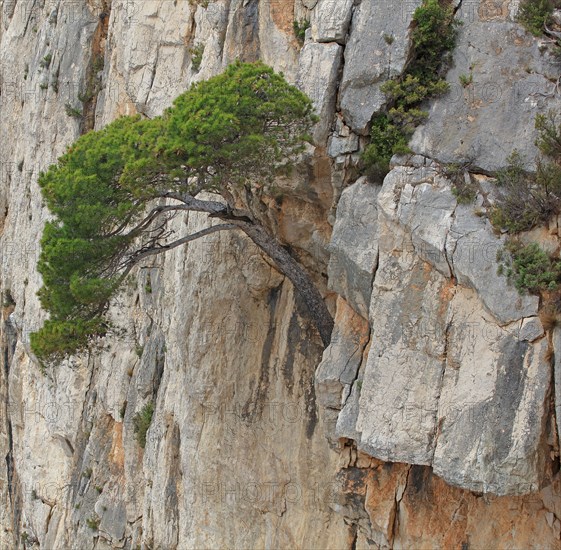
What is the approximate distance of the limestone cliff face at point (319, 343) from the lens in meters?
11.9

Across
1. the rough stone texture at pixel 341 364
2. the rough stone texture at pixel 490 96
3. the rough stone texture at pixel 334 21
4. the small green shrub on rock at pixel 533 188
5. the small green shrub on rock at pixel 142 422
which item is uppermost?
A: the rough stone texture at pixel 334 21

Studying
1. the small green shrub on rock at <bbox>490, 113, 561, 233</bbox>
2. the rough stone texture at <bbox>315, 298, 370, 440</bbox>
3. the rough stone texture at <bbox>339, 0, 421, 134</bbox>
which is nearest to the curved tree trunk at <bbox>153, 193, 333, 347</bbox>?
the rough stone texture at <bbox>315, 298, 370, 440</bbox>

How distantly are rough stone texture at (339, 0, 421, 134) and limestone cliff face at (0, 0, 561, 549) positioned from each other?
0.12 ft

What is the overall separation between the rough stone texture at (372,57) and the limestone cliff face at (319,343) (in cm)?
4

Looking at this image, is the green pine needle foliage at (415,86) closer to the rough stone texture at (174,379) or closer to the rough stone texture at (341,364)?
the rough stone texture at (174,379)

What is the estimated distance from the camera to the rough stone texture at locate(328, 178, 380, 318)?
13328mm

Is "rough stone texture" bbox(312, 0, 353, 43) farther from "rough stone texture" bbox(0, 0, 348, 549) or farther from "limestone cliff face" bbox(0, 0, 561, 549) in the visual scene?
"rough stone texture" bbox(0, 0, 348, 549)

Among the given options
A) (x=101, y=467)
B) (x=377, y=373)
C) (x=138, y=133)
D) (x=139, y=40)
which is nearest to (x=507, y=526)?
(x=377, y=373)

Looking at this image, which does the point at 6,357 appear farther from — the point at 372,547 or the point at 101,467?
the point at 372,547

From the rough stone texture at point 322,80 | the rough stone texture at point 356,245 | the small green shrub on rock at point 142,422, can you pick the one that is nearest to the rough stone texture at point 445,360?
the rough stone texture at point 356,245

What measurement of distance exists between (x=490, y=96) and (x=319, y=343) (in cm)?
633

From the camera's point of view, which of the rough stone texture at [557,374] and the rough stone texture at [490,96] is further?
the rough stone texture at [490,96]

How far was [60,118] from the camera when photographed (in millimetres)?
26000

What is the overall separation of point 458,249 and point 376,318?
6.08 ft
